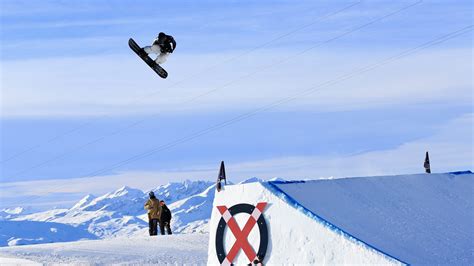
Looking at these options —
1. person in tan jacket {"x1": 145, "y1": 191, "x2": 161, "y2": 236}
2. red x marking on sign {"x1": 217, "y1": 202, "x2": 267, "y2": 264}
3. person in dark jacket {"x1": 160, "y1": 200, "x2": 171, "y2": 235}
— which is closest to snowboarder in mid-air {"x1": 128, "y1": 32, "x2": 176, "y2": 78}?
red x marking on sign {"x1": 217, "y1": 202, "x2": 267, "y2": 264}

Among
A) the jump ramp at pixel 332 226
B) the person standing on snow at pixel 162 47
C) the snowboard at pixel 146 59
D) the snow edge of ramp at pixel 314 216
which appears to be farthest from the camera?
the snowboard at pixel 146 59

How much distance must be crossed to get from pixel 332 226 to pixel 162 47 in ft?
22.7

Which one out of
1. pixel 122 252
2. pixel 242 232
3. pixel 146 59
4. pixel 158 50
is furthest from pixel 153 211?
pixel 242 232

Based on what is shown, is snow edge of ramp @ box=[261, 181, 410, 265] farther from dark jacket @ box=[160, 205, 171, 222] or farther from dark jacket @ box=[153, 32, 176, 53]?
dark jacket @ box=[160, 205, 171, 222]

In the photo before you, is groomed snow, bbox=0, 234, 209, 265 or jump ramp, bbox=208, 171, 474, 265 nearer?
jump ramp, bbox=208, 171, 474, 265

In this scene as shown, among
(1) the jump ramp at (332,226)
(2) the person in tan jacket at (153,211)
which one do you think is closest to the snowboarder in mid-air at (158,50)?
(1) the jump ramp at (332,226)

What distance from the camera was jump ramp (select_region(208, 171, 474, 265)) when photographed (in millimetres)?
13078

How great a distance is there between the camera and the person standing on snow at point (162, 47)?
60.5 ft

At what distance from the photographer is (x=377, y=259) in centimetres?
1280

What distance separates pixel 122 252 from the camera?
1916 cm

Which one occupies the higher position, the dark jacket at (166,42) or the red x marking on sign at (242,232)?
the dark jacket at (166,42)

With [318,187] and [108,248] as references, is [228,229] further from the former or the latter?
[108,248]

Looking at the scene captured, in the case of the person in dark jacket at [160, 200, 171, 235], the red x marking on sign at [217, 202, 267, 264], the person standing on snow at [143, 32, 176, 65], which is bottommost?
the red x marking on sign at [217, 202, 267, 264]

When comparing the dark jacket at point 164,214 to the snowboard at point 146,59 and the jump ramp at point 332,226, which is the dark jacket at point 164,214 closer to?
the snowboard at point 146,59
